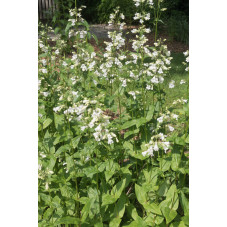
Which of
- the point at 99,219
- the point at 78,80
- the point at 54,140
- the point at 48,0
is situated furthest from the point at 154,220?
the point at 48,0

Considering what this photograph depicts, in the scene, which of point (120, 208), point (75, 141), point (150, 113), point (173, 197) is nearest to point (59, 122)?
point (75, 141)

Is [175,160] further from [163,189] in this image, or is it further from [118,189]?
[118,189]

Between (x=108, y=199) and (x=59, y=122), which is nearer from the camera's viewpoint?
(x=108, y=199)

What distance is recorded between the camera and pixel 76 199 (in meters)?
2.79

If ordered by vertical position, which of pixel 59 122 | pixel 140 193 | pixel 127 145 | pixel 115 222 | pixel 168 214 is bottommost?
pixel 115 222

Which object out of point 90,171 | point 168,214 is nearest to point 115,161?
point 90,171

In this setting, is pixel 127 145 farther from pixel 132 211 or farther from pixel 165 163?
pixel 132 211

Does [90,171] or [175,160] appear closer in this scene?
[90,171]

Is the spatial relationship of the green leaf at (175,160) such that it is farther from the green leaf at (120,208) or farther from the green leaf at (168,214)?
the green leaf at (120,208)

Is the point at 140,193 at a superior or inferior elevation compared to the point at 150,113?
inferior

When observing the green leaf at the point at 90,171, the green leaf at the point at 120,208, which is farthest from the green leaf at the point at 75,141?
the green leaf at the point at 120,208

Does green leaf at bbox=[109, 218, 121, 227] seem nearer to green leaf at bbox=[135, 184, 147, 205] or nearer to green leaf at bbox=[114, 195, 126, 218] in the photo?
green leaf at bbox=[114, 195, 126, 218]

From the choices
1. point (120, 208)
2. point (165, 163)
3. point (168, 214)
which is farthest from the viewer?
point (165, 163)

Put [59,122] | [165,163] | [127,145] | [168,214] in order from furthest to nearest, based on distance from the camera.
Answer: [59,122] < [127,145] < [165,163] < [168,214]
